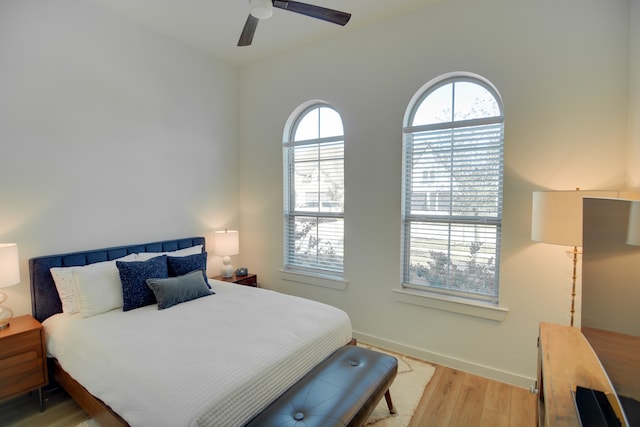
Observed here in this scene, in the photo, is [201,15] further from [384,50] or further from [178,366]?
[178,366]

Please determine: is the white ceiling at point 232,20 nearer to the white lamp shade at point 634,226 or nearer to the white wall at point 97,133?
the white wall at point 97,133

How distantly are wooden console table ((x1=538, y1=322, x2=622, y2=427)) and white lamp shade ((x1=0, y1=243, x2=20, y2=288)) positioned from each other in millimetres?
3087

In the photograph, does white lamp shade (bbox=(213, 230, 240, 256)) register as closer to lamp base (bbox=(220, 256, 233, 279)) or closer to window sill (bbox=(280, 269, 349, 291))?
lamp base (bbox=(220, 256, 233, 279))

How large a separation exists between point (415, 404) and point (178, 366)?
168 cm

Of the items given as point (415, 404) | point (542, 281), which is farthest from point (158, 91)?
point (542, 281)

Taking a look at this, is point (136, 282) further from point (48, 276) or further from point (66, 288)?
point (48, 276)

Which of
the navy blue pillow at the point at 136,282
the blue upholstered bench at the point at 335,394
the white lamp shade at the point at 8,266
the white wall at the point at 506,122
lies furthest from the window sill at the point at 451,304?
the white lamp shade at the point at 8,266

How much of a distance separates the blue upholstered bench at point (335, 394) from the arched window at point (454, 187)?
1154 mm

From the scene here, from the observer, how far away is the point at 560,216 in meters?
1.94

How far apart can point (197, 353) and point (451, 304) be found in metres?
2.08

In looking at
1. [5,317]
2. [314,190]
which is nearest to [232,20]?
[314,190]

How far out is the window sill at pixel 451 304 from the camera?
259cm

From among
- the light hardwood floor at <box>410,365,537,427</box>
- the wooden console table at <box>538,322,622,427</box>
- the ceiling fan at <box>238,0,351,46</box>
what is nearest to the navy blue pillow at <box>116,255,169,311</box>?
the ceiling fan at <box>238,0,351,46</box>

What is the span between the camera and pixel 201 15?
9.60 feet
